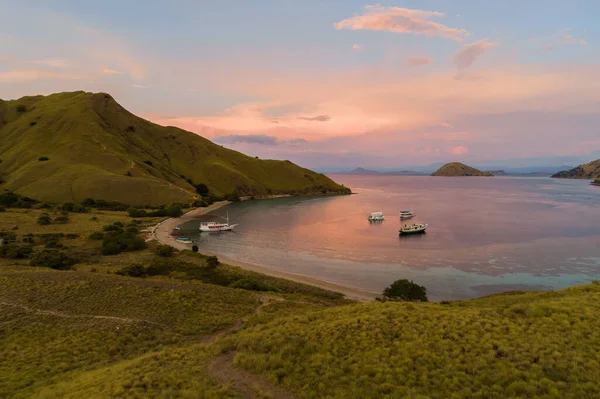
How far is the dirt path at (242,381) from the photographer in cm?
1447

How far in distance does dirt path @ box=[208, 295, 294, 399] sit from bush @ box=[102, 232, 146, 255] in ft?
147

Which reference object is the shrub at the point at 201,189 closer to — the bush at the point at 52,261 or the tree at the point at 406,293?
the bush at the point at 52,261

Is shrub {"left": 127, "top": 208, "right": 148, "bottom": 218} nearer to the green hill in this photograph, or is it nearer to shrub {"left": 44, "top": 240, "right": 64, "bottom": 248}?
the green hill

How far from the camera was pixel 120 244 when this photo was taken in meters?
57.1

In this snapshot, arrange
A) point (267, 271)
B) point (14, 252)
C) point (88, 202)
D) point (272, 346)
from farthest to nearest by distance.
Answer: point (88, 202) → point (267, 271) → point (14, 252) → point (272, 346)

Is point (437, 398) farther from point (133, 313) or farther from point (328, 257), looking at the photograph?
point (328, 257)

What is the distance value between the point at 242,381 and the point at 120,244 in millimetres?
50480

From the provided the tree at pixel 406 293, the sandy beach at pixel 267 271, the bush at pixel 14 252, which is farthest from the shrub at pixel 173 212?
the tree at pixel 406 293

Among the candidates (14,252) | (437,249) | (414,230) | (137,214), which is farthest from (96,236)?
(414,230)

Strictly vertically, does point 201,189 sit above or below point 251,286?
above

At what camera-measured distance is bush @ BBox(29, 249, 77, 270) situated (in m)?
43.7

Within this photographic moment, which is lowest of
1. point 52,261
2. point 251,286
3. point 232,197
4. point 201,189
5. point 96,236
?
point 251,286

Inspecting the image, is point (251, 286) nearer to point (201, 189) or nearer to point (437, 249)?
point (437, 249)

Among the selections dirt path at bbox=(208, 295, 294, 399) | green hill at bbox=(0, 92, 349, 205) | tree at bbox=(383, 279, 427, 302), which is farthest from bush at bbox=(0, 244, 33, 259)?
green hill at bbox=(0, 92, 349, 205)
